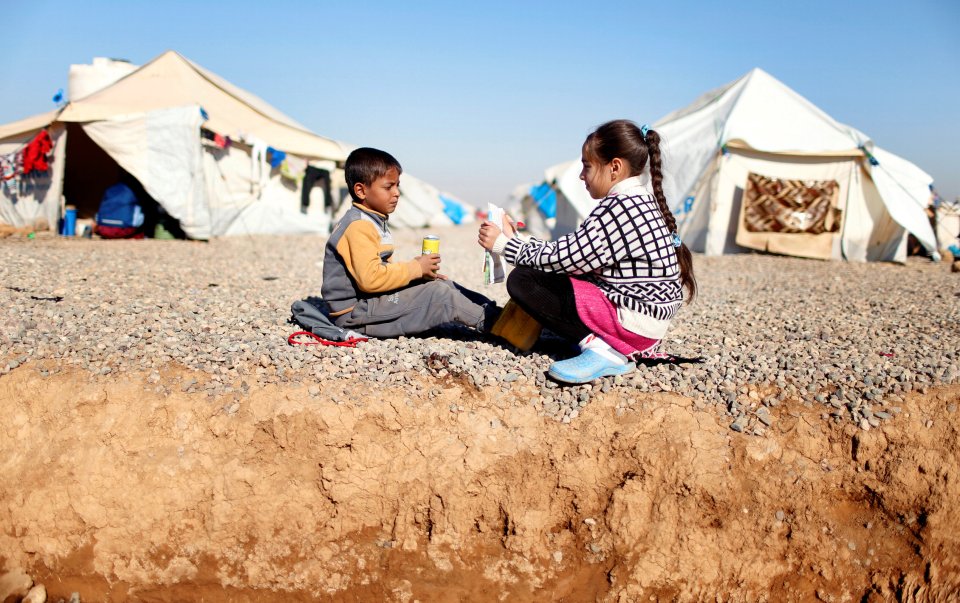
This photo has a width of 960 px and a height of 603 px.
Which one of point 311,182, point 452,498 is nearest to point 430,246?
point 452,498

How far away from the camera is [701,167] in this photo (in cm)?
1109

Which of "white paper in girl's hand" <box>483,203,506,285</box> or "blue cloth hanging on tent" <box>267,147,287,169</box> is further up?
"blue cloth hanging on tent" <box>267,147,287,169</box>

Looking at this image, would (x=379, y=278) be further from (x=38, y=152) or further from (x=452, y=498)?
(x=38, y=152)

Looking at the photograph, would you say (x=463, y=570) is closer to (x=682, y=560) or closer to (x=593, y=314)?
(x=682, y=560)

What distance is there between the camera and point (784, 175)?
10578mm

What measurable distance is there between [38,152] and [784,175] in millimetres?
11584

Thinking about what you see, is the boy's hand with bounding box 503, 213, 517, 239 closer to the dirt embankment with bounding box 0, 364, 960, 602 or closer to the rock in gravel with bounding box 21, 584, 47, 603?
the dirt embankment with bounding box 0, 364, 960, 602

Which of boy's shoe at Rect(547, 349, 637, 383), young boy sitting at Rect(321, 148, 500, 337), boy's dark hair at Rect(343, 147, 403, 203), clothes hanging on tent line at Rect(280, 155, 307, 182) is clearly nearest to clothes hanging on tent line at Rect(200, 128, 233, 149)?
clothes hanging on tent line at Rect(280, 155, 307, 182)

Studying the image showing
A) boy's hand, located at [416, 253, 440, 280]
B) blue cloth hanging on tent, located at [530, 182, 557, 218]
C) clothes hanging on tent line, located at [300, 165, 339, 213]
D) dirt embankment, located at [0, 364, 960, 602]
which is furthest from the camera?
blue cloth hanging on tent, located at [530, 182, 557, 218]

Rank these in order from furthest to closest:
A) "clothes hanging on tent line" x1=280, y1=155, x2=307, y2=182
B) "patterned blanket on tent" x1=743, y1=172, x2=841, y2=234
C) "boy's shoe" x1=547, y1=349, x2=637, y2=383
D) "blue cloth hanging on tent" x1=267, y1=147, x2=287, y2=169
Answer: "clothes hanging on tent line" x1=280, y1=155, x2=307, y2=182, "blue cloth hanging on tent" x1=267, y1=147, x2=287, y2=169, "patterned blanket on tent" x1=743, y1=172, x2=841, y2=234, "boy's shoe" x1=547, y1=349, x2=637, y2=383

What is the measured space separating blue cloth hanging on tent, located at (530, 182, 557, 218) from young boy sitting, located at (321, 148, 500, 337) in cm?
1119

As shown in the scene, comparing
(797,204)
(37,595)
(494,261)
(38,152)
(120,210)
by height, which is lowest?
(37,595)

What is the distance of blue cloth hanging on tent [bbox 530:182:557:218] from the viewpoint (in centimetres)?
1531

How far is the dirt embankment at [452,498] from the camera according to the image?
3.20m
